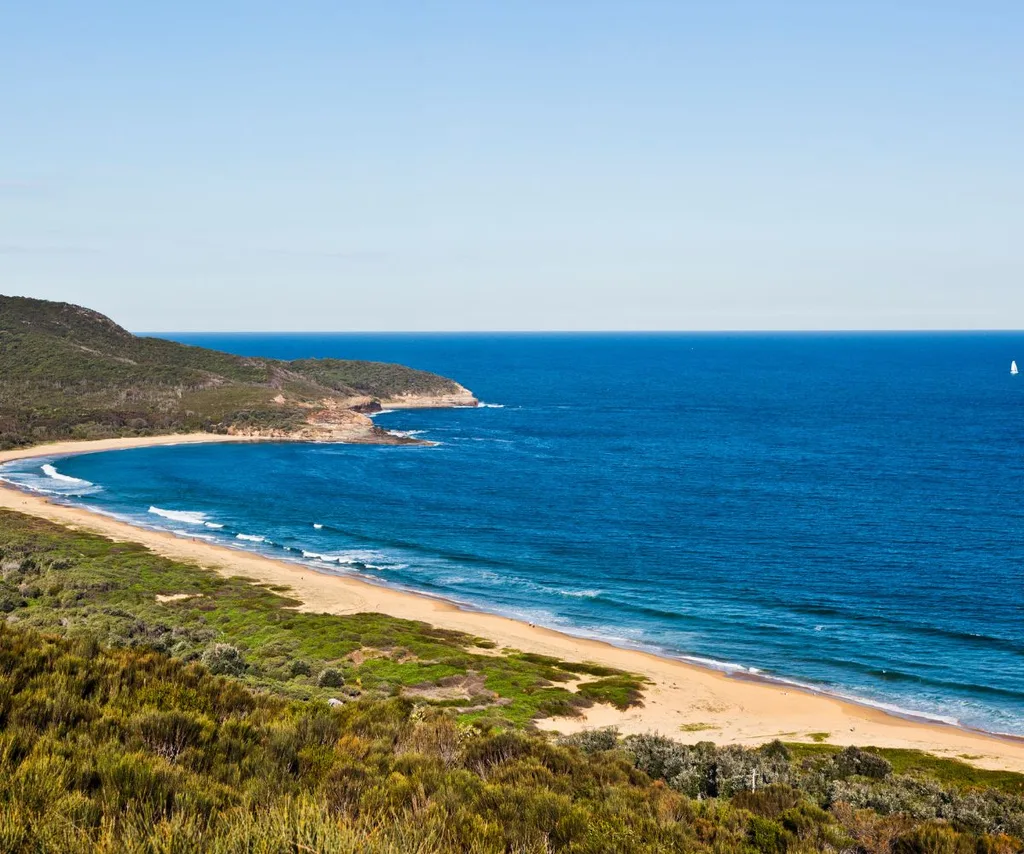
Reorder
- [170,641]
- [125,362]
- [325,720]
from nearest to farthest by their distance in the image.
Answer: [325,720] → [170,641] → [125,362]

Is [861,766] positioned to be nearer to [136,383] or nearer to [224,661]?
[224,661]

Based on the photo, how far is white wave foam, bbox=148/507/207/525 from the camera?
7581cm

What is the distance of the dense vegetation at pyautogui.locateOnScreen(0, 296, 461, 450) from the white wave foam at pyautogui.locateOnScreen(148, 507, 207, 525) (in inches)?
1970

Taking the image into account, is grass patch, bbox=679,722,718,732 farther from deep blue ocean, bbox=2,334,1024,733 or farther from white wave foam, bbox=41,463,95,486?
white wave foam, bbox=41,463,95,486

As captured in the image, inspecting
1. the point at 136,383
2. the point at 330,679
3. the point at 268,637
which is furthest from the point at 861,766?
the point at 136,383

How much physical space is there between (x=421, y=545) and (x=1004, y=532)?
48.4 m

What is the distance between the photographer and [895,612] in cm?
4916

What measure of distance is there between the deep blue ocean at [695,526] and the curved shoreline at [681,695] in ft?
6.19

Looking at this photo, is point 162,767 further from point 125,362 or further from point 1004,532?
point 125,362

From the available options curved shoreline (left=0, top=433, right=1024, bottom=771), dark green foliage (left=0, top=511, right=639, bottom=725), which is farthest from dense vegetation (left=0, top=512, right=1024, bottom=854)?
curved shoreline (left=0, top=433, right=1024, bottom=771)

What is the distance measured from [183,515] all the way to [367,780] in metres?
71.7

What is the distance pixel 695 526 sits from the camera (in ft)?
233

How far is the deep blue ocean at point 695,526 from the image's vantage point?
45.1 meters

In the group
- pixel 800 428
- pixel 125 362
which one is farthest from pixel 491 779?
Answer: pixel 125 362
